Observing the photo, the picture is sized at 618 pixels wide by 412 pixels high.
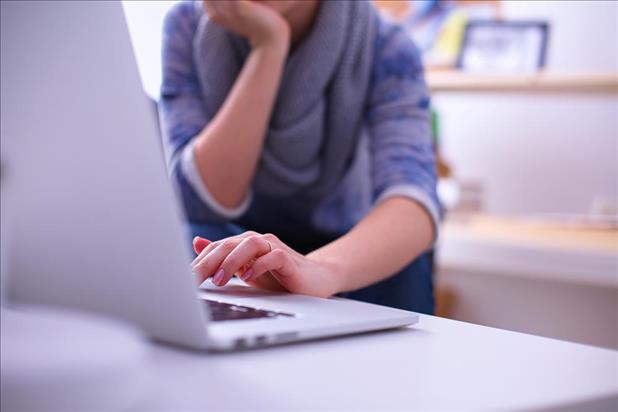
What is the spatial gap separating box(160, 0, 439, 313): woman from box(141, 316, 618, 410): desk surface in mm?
480

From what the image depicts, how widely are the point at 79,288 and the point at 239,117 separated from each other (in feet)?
2.32

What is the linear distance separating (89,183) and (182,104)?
83 cm

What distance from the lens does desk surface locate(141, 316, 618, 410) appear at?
323 millimetres

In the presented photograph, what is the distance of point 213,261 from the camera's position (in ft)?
1.90

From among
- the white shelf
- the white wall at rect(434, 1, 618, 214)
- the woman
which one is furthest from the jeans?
the white wall at rect(434, 1, 618, 214)

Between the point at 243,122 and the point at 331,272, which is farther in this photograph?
the point at 243,122

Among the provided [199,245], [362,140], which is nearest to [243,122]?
[362,140]

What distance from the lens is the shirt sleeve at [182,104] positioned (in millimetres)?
1116

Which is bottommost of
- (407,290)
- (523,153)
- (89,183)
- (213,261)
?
(523,153)

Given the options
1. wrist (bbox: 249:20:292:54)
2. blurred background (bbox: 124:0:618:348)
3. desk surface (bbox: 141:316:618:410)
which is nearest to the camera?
desk surface (bbox: 141:316:618:410)

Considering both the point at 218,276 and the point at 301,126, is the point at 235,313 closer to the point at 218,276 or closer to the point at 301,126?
the point at 218,276

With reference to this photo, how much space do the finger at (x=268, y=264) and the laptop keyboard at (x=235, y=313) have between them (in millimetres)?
68

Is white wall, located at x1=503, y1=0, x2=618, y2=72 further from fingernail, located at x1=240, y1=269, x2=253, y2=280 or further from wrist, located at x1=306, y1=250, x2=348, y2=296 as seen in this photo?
fingernail, located at x1=240, y1=269, x2=253, y2=280

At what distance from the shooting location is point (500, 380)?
37 centimetres
